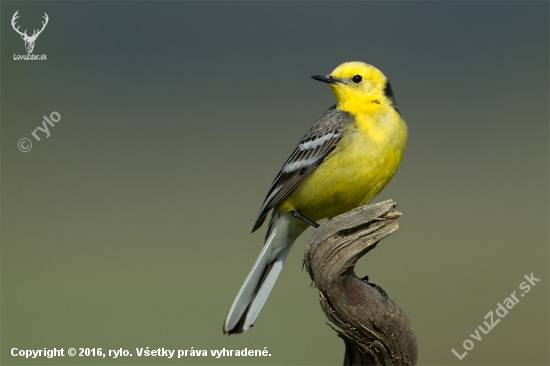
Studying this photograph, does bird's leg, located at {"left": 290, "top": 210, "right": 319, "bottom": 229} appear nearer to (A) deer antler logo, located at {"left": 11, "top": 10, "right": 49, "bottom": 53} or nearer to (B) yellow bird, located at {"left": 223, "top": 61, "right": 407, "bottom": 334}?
(B) yellow bird, located at {"left": 223, "top": 61, "right": 407, "bottom": 334}

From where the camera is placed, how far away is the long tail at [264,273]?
469cm

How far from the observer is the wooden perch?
3545 mm

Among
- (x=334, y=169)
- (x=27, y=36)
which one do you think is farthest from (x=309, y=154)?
(x=27, y=36)

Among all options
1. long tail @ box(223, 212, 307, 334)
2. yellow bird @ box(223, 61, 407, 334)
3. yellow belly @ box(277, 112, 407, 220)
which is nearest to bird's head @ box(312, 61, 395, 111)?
yellow bird @ box(223, 61, 407, 334)

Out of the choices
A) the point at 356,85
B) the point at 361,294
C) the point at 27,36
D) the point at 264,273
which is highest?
the point at 27,36

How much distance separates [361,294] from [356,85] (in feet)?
7.03

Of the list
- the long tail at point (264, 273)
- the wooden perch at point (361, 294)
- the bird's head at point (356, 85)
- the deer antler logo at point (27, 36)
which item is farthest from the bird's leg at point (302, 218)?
the deer antler logo at point (27, 36)

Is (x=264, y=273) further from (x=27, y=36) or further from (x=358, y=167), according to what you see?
(x=27, y=36)

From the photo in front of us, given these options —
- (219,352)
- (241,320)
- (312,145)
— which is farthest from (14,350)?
(312,145)

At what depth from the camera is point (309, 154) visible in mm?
4832

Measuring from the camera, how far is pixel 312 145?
4852 mm

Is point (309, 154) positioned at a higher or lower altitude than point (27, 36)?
lower

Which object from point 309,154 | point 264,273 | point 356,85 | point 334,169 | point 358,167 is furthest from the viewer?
point 356,85

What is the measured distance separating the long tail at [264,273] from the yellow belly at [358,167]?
0.42m
